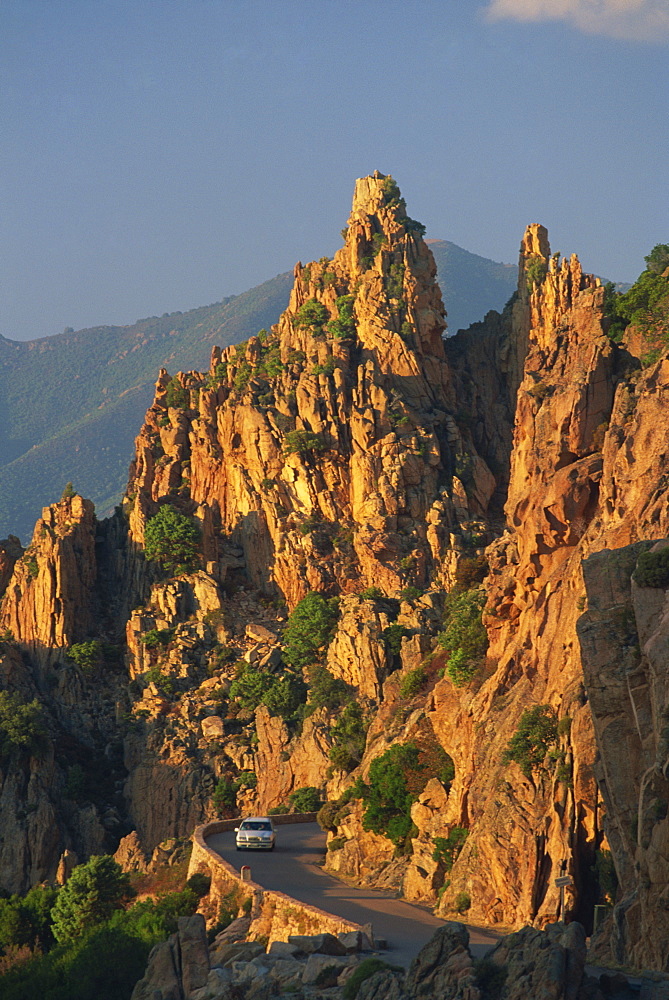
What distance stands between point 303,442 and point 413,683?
37.7 m

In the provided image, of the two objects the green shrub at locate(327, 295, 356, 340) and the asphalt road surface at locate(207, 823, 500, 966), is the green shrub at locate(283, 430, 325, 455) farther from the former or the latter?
the asphalt road surface at locate(207, 823, 500, 966)

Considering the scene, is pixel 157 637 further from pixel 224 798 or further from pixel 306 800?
pixel 306 800

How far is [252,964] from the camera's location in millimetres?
41094

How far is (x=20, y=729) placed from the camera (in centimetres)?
10088

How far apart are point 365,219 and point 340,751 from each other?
52917 millimetres

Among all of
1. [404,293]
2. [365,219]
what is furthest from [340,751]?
[365,219]

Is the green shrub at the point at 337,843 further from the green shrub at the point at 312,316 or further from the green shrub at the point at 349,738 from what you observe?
the green shrub at the point at 312,316

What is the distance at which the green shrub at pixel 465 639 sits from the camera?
67812 mm

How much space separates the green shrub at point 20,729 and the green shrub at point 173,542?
15.9 metres

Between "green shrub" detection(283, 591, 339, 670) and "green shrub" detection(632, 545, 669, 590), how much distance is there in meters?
65.1

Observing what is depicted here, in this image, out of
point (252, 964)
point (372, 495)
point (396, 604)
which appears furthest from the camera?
point (372, 495)

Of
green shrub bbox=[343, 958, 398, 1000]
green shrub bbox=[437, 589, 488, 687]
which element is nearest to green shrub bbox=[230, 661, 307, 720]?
green shrub bbox=[437, 589, 488, 687]

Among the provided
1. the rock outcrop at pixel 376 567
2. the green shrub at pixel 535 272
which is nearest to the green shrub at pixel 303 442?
the rock outcrop at pixel 376 567

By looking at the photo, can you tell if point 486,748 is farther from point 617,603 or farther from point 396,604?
point 396,604
